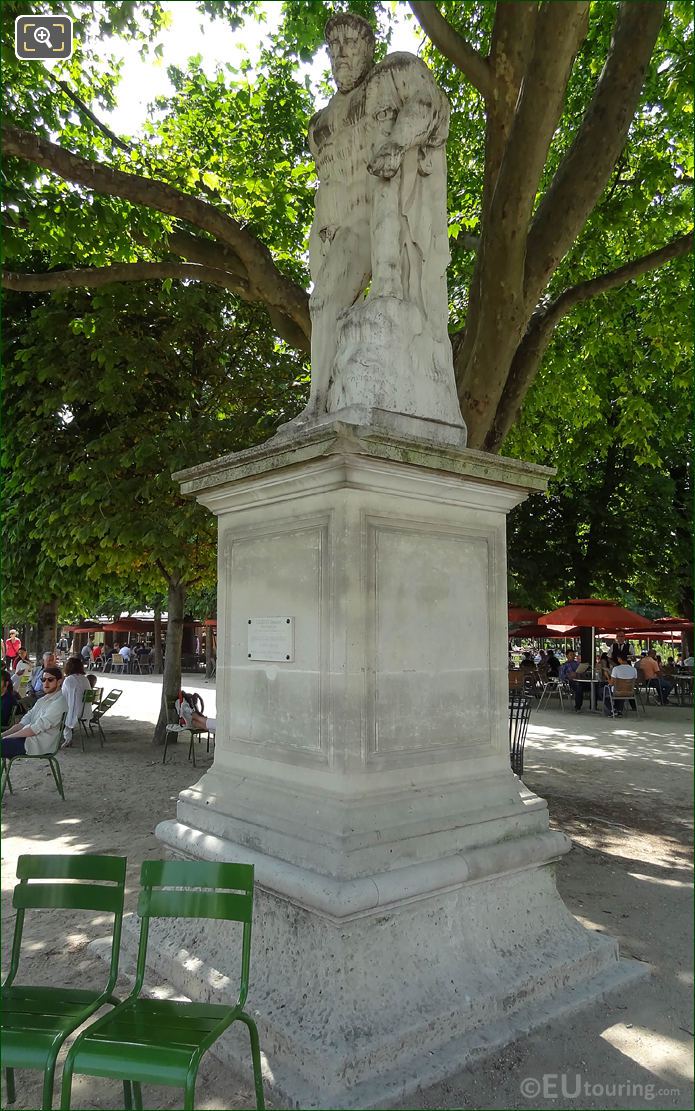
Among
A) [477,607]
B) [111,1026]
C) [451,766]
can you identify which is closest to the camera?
[111,1026]

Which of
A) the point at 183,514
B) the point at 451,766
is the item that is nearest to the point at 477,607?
the point at 451,766

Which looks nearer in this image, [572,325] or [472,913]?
[472,913]

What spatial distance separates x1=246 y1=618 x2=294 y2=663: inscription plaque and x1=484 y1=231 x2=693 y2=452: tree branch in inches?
140

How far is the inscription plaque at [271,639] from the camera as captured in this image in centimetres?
367

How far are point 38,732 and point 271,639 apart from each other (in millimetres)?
5729

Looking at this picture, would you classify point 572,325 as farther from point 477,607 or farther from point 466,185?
point 477,607

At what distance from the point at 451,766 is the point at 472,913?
2.20ft

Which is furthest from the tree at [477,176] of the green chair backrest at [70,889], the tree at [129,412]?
the green chair backrest at [70,889]

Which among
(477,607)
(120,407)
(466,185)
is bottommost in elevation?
(477,607)

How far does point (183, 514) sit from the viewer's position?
9039mm

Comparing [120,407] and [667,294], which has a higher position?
[667,294]

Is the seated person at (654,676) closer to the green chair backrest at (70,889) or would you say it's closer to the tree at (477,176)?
the tree at (477,176)

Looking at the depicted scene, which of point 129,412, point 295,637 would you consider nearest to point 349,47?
point 295,637

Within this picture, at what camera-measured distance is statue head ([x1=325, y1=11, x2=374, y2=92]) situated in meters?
4.14
